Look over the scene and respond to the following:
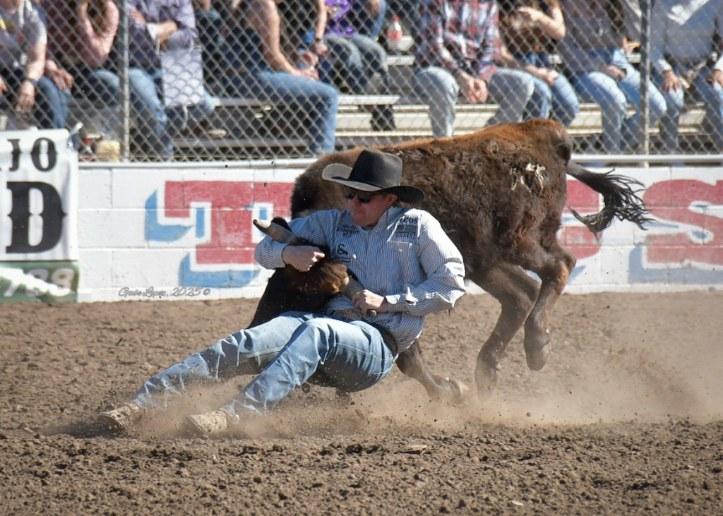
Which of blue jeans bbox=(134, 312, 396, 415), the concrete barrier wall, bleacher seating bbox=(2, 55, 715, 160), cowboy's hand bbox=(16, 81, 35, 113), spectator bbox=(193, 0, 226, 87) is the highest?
spectator bbox=(193, 0, 226, 87)

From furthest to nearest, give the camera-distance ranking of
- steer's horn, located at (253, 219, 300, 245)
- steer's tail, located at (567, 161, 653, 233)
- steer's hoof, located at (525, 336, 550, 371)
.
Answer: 1. steer's tail, located at (567, 161, 653, 233)
2. steer's hoof, located at (525, 336, 550, 371)
3. steer's horn, located at (253, 219, 300, 245)

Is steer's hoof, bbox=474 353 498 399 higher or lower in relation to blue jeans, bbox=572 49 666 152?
lower

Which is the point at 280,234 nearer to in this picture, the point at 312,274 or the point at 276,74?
the point at 312,274

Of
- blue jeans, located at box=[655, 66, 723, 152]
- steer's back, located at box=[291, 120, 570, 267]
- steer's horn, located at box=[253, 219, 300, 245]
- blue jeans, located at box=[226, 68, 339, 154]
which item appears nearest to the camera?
steer's horn, located at box=[253, 219, 300, 245]

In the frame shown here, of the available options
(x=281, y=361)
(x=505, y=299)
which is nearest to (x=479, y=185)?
(x=505, y=299)

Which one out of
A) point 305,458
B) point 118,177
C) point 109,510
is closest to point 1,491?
point 109,510

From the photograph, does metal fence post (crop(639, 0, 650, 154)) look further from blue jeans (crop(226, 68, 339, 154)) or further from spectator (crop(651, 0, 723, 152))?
blue jeans (crop(226, 68, 339, 154))

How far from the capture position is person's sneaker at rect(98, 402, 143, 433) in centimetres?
453

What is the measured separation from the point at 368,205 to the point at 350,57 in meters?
4.48

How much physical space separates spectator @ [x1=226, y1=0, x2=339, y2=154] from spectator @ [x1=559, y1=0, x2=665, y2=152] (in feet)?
7.04

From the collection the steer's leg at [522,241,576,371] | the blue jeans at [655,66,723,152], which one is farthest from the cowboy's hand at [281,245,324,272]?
the blue jeans at [655,66,723,152]

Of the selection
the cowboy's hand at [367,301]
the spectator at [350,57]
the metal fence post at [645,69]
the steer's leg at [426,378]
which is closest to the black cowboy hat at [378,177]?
the cowboy's hand at [367,301]

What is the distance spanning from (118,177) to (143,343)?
1773 mm

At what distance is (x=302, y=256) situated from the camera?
4.82 m
